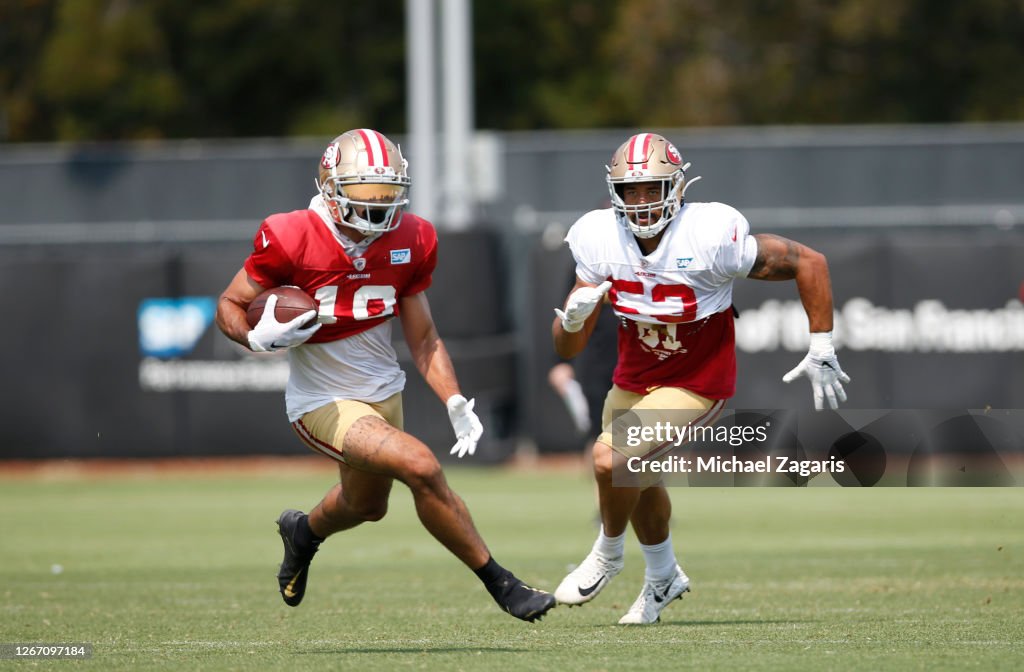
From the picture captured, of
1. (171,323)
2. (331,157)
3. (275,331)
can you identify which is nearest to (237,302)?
(275,331)

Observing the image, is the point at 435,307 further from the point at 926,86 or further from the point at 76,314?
the point at 926,86

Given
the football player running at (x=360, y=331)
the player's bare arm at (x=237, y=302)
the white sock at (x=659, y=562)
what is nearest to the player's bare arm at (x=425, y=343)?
the football player running at (x=360, y=331)

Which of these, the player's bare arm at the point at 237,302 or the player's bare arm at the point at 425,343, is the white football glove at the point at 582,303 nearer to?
the player's bare arm at the point at 425,343

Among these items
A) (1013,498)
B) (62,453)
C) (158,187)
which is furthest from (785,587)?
(158,187)

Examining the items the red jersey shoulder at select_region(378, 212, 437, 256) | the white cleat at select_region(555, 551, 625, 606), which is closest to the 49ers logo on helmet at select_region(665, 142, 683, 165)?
the red jersey shoulder at select_region(378, 212, 437, 256)

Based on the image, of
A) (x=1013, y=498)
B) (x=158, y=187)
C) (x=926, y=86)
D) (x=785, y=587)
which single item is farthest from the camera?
(x=926, y=86)

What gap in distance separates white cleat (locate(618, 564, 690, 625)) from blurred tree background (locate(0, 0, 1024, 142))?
22.0m

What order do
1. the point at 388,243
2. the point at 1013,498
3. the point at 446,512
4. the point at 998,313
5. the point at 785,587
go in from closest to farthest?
the point at 446,512
the point at 388,243
the point at 785,587
the point at 1013,498
the point at 998,313

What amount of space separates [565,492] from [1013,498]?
12.7 feet

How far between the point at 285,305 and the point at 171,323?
34.9ft

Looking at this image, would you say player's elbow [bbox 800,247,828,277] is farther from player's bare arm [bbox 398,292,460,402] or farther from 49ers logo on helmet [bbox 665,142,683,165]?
player's bare arm [bbox 398,292,460,402]

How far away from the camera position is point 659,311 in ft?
22.6

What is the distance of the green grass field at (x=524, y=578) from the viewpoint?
6113 mm

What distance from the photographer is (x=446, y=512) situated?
20.8 feet
